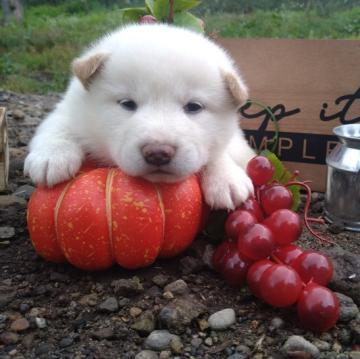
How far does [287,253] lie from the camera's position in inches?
93.6

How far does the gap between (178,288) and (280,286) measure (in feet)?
1.42

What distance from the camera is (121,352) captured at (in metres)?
2.01

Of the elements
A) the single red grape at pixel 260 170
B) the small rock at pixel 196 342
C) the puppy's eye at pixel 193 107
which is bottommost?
the small rock at pixel 196 342

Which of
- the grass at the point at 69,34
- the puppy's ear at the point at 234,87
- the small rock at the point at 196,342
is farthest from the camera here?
the grass at the point at 69,34

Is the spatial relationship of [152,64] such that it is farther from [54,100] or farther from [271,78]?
[54,100]

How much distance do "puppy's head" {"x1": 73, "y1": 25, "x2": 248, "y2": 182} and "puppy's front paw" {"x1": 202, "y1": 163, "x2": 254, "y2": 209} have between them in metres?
0.10

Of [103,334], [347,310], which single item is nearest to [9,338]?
[103,334]

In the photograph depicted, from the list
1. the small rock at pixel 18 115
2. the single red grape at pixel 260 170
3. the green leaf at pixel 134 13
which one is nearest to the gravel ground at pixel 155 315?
the single red grape at pixel 260 170

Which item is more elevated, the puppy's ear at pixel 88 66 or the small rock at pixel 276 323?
the puppy's ear at pixel 88 66

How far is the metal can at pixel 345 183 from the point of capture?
10.7 feet

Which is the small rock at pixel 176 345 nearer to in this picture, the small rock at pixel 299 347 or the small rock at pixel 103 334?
the small rock at pixel 103 334

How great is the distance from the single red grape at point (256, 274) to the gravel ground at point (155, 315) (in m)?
0.09

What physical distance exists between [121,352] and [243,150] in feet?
5.09

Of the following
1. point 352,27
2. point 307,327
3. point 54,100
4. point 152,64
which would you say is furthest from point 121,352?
point 352,27
